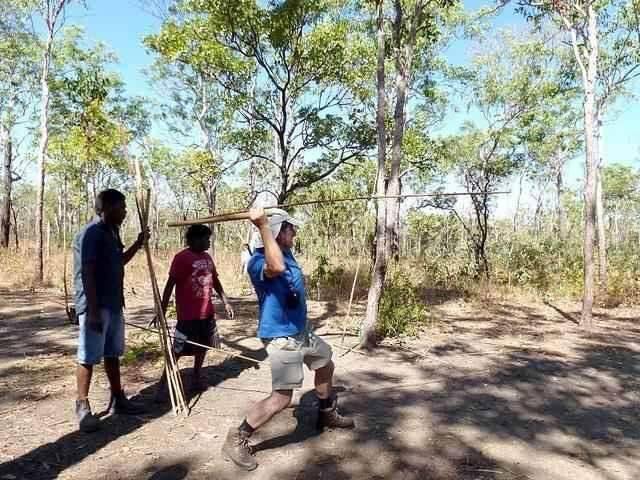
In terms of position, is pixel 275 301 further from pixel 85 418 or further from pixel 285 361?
pixel 85 418

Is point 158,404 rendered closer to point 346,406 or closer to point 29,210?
point 346,406

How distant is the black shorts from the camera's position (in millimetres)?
4039

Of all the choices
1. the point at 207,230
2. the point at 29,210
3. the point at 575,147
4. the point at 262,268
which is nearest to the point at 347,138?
the point at 207,230

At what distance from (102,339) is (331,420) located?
170 centimetres

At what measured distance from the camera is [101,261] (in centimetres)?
334

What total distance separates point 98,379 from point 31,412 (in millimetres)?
847

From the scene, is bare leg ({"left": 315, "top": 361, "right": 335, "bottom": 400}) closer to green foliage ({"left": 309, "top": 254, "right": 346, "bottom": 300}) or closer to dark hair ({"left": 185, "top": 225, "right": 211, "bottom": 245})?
dark hair ({"left": 185, "top": 225, "right": 211, "bottom": 245})

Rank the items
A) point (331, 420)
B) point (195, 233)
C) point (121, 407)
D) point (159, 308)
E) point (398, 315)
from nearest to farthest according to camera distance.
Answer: point (331, 420), point (159, 308), point (121, 407), point (195, 233), point (398, 315)

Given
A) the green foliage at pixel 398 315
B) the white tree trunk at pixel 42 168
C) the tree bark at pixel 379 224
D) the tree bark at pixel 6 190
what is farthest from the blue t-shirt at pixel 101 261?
the tree bark at pixel 6 190

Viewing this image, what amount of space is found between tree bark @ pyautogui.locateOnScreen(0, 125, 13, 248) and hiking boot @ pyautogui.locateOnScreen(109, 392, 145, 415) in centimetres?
1503

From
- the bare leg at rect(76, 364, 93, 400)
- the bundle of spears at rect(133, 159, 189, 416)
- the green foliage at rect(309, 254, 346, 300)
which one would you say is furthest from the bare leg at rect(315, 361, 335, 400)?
the green foliage at rect(309, 254, 346, 300)

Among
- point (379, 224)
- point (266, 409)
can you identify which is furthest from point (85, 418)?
point (379, 224)

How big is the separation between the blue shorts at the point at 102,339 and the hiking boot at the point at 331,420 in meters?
1.55

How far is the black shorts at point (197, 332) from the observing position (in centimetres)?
404
